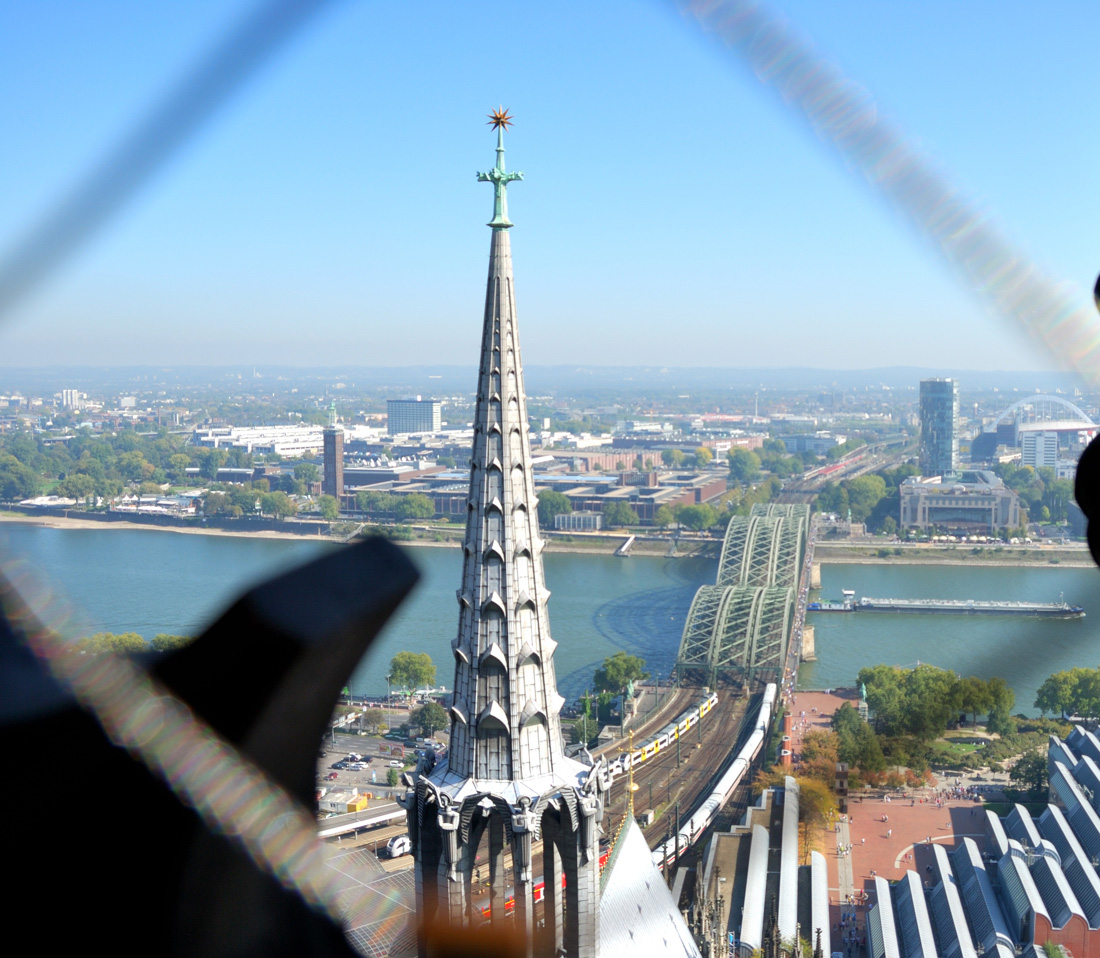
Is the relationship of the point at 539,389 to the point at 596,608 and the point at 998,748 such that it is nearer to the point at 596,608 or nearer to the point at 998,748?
the point at 596,608

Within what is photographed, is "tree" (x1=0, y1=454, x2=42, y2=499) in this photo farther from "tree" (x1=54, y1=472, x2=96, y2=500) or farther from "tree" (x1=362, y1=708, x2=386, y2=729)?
"tree" (x1=362, y1=708, x2=386, y2=729)

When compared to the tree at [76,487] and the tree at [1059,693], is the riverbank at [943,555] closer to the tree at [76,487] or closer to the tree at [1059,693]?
the tree at [1059,693]

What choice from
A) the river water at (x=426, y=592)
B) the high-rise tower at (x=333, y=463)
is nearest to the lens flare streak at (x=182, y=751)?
the river water at (x=426, y=592)

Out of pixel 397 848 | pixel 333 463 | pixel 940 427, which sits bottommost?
pixel 397 848

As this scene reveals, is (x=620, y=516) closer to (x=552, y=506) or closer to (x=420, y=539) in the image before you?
(x=552, y=506)

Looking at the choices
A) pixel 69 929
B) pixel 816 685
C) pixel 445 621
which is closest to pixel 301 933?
pixel 69 929

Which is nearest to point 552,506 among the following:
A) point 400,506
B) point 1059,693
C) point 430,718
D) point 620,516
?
point 620,516

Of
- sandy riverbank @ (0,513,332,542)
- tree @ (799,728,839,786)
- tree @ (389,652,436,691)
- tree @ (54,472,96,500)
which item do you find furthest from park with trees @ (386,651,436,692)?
tree @ (54,472,96,500)
